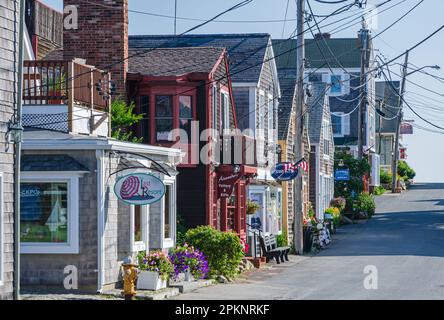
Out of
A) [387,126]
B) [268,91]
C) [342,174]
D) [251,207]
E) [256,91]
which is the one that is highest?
[387,126]

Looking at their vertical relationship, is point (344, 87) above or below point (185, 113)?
above

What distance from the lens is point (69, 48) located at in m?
32.7

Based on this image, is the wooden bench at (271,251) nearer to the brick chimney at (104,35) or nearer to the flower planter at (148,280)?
the brick chimney at (104,35)

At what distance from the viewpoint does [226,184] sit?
1358 inches

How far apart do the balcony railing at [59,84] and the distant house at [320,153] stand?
28.8 m

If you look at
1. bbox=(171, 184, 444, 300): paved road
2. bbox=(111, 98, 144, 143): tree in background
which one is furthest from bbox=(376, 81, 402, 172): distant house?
bbox=(111, 98, 144, 143): tree in background

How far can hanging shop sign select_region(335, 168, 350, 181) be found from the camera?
204 ft

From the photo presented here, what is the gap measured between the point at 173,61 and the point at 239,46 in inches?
288

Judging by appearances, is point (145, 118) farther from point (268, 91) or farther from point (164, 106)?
point (268, 91)

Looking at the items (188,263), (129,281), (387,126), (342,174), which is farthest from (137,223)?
(387,126)

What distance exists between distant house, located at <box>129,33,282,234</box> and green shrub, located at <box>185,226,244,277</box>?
1068cm

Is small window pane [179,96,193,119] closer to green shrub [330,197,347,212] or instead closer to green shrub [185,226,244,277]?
green shrub [185,226,244,277]

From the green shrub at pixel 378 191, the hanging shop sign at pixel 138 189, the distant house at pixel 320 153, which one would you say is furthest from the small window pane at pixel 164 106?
the green shrub at pixel 378 191
